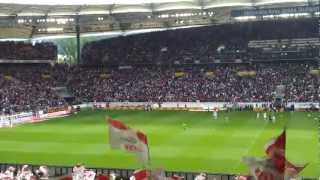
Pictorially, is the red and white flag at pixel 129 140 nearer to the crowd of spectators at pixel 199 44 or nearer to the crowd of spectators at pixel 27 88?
the crowd of spectators at pixel 27 88

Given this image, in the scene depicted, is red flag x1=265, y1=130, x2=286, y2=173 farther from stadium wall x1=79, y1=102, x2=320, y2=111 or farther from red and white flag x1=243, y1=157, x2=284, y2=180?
stadium wall x1=79, y1=102, x2=320, y2=111

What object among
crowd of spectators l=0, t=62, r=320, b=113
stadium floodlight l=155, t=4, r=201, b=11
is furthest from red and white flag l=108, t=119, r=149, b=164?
stadium floodlight l=155, t=4, r=201, b=11

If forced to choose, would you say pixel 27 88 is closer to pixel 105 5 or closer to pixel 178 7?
pixel 105 5

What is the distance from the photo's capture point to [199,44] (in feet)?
261

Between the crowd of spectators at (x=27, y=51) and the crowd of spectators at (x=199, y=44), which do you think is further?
the crowd of spectators at (x=27, y=51)

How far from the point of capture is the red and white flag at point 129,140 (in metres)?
9.69

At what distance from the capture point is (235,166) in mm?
27469

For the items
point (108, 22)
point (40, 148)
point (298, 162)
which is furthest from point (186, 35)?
point (298, 162)

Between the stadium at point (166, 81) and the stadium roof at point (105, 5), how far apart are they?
0.42 feet

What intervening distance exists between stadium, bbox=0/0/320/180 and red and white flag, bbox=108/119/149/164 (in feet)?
55.2

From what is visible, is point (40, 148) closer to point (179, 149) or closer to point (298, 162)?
point (179, 149)

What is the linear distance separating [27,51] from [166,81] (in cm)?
2196

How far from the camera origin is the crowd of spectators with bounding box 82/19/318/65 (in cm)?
7512

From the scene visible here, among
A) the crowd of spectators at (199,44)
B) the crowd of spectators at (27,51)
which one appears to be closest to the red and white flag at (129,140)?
the crowd of spectators at (199,44)
